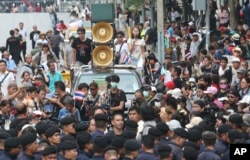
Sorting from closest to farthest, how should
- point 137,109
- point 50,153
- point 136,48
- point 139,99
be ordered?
1. point 50,153
2. point 137,109
3. point 139,99
4. point 136,48

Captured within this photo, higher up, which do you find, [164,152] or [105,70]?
[164,152]

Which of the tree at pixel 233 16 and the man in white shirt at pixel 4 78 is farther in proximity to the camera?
the tree at pixel 233 16

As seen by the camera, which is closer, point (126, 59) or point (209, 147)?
point (209, 147)

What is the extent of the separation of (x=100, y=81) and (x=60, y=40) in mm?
12831

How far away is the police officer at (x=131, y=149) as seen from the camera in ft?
41.9

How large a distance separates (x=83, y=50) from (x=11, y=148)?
979 centimetres

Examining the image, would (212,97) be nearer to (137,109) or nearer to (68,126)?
(137,109)

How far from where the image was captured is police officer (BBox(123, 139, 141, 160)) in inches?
503

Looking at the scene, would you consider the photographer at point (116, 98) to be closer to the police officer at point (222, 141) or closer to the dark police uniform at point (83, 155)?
the police officer at point (222, 141)

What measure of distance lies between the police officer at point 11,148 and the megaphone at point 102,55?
26.3ft

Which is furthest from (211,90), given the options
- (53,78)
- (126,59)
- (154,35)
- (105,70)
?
(154,35)

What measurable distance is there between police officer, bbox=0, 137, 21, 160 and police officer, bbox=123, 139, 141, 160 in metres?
1.47

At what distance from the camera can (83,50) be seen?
74.7 feet

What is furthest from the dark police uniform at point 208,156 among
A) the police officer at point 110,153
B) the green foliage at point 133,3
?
the green foliage at point 133,3
